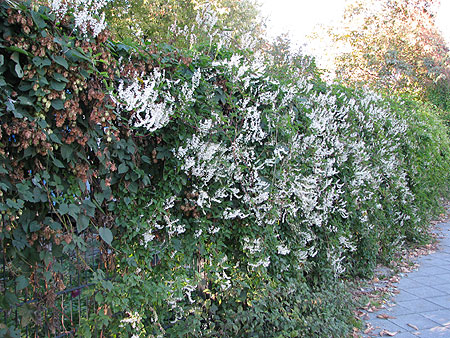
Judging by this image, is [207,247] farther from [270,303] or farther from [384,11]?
[384,11]

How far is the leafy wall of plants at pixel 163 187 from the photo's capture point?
7.04 ft

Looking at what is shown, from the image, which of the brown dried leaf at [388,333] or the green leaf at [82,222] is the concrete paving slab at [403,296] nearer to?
the brown dried leaf at [388,333]

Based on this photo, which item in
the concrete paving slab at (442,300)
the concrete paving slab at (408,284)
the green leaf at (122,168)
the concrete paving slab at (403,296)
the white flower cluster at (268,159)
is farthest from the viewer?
the concrete paving slab at (408,284)

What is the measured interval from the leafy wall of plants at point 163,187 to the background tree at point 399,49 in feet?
Answer: 37.3

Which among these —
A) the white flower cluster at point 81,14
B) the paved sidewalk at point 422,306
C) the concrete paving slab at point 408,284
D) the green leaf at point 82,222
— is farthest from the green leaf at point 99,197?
the concrete paving slab at point 408,284

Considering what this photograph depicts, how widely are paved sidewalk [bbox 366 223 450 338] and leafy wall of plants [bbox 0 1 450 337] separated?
1.95 feet

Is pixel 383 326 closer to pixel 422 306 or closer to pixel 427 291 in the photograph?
pixel 422 306

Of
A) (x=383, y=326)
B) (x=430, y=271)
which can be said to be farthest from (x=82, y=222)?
(x=430, y=271)

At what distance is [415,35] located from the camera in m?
15.2

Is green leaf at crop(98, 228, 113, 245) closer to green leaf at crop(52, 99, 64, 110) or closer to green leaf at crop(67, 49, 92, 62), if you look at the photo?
green leaf at crop(52, 99, 64, 110)

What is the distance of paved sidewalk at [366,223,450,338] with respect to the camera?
4.07 metres

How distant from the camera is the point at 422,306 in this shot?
15.4 ft

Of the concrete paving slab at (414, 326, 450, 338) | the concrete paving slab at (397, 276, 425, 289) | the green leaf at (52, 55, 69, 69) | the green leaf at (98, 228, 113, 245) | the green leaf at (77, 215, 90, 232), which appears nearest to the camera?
the green leaf at (52, 55, 69, 69)

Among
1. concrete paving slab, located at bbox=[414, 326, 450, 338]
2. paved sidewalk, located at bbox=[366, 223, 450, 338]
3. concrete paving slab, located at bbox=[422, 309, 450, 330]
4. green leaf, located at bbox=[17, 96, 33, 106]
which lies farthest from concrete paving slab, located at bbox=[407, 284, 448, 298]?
green leaf, located at bbox=[17, 96, 33, 106]
